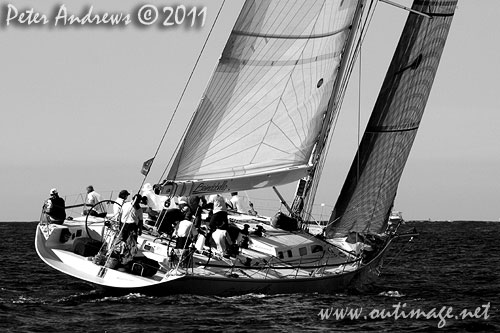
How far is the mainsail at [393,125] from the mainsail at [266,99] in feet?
7.73

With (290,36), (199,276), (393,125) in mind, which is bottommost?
(199,276)

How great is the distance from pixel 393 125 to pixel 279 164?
4.62 m

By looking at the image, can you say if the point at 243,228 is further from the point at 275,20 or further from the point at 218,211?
the point at 275,20

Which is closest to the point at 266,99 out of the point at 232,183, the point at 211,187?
the point at 232,183

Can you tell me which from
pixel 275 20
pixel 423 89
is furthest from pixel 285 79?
pixel 423 89

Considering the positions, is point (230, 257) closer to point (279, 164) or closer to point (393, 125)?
point (279, 164)

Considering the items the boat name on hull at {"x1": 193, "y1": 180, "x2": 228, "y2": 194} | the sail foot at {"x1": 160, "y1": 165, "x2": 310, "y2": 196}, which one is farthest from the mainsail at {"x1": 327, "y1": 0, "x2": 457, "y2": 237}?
the boat name on hull at {"x1": 193, "y1": 180, "x2": 228, "y2": 194}

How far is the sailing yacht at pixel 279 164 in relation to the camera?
74.5 ft

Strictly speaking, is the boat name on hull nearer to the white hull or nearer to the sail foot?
the sail foot

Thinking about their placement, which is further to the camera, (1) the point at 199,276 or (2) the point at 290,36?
(2) the point at 290,36

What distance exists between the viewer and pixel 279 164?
83.3 feet

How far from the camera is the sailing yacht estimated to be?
2270 cm

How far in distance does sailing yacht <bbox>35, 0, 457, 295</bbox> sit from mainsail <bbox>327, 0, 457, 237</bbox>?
3 cm

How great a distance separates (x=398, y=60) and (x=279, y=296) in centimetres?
878
